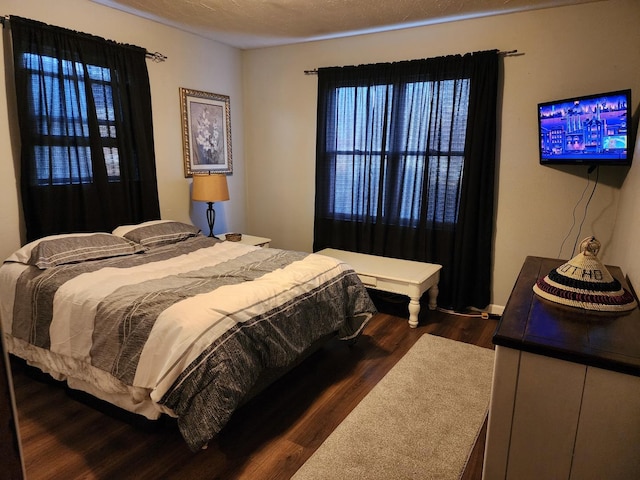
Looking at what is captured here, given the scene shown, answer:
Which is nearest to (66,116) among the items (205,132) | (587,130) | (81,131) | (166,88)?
(81,131)

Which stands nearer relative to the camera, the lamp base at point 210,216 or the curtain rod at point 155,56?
the curtain rod at point 155,56

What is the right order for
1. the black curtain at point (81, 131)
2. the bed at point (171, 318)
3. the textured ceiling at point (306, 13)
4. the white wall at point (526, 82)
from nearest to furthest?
the bed at point (171, 318), the black curtain at point (81, 131), the white wall at point (526, 82), the textured ceiling at point (306, 13)

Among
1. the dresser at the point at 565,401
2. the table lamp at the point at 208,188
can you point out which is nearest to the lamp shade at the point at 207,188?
the table lamp at the point at 208,188

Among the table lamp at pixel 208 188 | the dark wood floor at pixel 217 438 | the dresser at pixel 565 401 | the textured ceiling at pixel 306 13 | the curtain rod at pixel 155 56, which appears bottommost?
the dark wood floor at pixel 217 438

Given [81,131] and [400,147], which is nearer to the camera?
[81,131]

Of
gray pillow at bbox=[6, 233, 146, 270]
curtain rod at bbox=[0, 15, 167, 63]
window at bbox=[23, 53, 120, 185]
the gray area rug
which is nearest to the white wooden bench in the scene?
the gray area rug

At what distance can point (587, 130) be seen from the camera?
2709mm

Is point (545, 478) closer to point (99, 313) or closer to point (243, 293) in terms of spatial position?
point (243, 293)

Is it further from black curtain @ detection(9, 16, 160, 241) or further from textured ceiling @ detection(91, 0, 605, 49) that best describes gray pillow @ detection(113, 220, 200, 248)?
textured ceiling @ detection(91, 0, 605, 49)

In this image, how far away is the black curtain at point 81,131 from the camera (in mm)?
2770

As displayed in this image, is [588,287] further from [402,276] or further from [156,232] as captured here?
[156,232]

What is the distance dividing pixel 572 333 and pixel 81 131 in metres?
3.32

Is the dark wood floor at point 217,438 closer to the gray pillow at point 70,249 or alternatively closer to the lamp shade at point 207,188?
the gray pillow at point 70,249

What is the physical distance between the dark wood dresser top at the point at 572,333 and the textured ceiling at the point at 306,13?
8.06 feet
